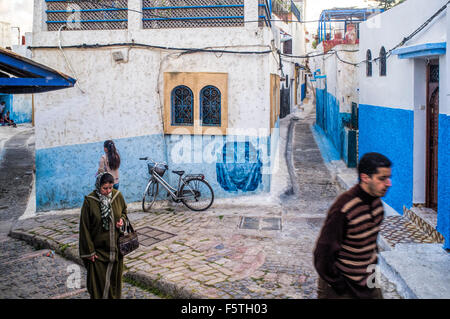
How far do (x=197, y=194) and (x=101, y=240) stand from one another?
4.66 metres

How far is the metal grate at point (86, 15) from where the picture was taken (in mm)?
9984

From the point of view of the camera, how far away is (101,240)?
182 inches

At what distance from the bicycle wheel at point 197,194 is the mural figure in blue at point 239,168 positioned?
431 mm

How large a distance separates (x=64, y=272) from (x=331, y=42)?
14.9 m

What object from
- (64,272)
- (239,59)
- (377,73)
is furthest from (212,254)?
(377,73)

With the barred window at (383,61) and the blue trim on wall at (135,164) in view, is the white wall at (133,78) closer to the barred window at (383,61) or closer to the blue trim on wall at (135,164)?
the blue trim on wall at (135,164)

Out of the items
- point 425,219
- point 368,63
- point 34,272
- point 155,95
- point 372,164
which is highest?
point 368,63

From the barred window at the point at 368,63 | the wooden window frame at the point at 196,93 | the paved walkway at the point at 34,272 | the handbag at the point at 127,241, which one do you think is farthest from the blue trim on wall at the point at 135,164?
the handbag at the point at 127,241

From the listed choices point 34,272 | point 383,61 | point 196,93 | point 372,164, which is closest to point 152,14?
point 196,93

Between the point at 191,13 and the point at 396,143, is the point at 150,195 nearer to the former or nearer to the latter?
the point at 191,13

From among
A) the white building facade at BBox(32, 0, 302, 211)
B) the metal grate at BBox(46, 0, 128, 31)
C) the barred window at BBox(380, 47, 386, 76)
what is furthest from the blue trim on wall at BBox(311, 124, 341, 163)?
the metal grate at BBox(46, 0, 128, 31)

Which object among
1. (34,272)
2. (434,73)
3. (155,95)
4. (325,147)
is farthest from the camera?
(325,147)

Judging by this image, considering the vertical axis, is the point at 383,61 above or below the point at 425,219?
above

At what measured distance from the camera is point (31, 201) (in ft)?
35.2
